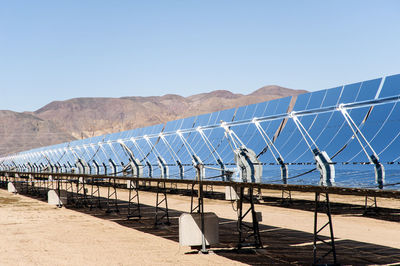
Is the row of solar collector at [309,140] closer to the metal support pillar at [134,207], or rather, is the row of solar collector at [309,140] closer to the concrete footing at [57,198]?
the metal support pillar at [134,207]

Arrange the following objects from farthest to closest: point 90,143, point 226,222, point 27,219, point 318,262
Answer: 1. point 90,143
2. point 27,219
3. point 226,222
4. point 318,262

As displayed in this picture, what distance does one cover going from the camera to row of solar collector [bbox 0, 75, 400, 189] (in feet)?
51.0

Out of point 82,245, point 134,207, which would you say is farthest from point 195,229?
point 134,207

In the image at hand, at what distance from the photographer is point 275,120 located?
85.7 feet

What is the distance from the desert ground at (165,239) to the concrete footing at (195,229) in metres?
0.45

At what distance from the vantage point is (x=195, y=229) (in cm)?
1739

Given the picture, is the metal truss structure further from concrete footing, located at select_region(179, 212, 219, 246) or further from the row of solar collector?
concrete footing, located at select_region(179, 212, 219, 246)

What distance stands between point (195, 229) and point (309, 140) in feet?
25.5

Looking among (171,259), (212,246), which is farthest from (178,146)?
(171,259)

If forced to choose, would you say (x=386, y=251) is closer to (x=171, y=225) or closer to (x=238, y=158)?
(x=238, y=158)

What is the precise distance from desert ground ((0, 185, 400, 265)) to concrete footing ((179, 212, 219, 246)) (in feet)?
1.49

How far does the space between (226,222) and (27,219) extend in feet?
37.8

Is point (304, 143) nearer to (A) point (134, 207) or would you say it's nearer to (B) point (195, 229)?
(B) point (195, 229)

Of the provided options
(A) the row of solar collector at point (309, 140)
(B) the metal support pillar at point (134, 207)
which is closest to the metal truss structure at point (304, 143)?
(A) the row of solar collector at point (309, 140)
